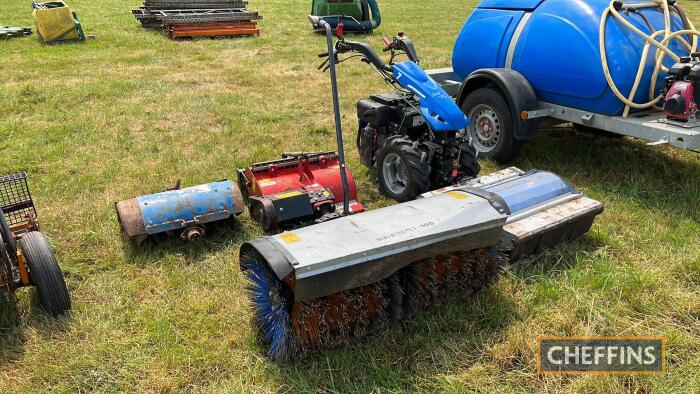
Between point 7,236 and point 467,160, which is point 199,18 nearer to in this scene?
point 467,160

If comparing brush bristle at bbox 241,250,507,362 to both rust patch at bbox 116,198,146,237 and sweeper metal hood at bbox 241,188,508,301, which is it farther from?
rust patch at bbox 116,198,146,237

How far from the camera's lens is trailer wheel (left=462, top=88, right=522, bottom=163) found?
16.8 feet

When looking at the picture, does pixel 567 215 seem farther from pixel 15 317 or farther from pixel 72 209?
pixel 72 209

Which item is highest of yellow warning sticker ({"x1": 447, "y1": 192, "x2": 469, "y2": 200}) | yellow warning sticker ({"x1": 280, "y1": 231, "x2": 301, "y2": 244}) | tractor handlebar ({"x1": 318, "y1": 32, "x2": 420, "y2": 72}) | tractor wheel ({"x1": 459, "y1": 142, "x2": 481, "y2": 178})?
tractor handlebar ({"x1": 318, "y1": 32, "x2": 420, "y2": 72})

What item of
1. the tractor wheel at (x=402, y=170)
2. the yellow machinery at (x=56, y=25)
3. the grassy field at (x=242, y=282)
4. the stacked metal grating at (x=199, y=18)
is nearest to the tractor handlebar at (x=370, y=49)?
the tractor wheel at (x=402, y=170)

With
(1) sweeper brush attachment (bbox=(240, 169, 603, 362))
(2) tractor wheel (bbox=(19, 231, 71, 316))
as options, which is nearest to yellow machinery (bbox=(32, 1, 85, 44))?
(2) tractor wheel (bbox=(19, 231, 71, 316))

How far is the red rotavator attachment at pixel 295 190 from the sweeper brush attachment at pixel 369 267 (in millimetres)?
1042

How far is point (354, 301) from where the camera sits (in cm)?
281

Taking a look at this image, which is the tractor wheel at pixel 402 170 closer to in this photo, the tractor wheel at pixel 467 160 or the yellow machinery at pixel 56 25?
the tractor wheel at pixel 467 160

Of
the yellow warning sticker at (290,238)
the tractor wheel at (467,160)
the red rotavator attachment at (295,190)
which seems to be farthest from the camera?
the tractor wheel at (467,160)

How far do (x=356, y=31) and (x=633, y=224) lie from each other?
11.8 metres

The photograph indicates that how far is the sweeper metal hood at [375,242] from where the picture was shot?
2.47 m

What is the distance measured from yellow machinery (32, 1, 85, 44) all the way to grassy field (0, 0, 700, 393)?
577cm

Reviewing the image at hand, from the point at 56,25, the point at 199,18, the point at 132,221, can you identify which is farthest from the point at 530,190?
the point at 56,25
